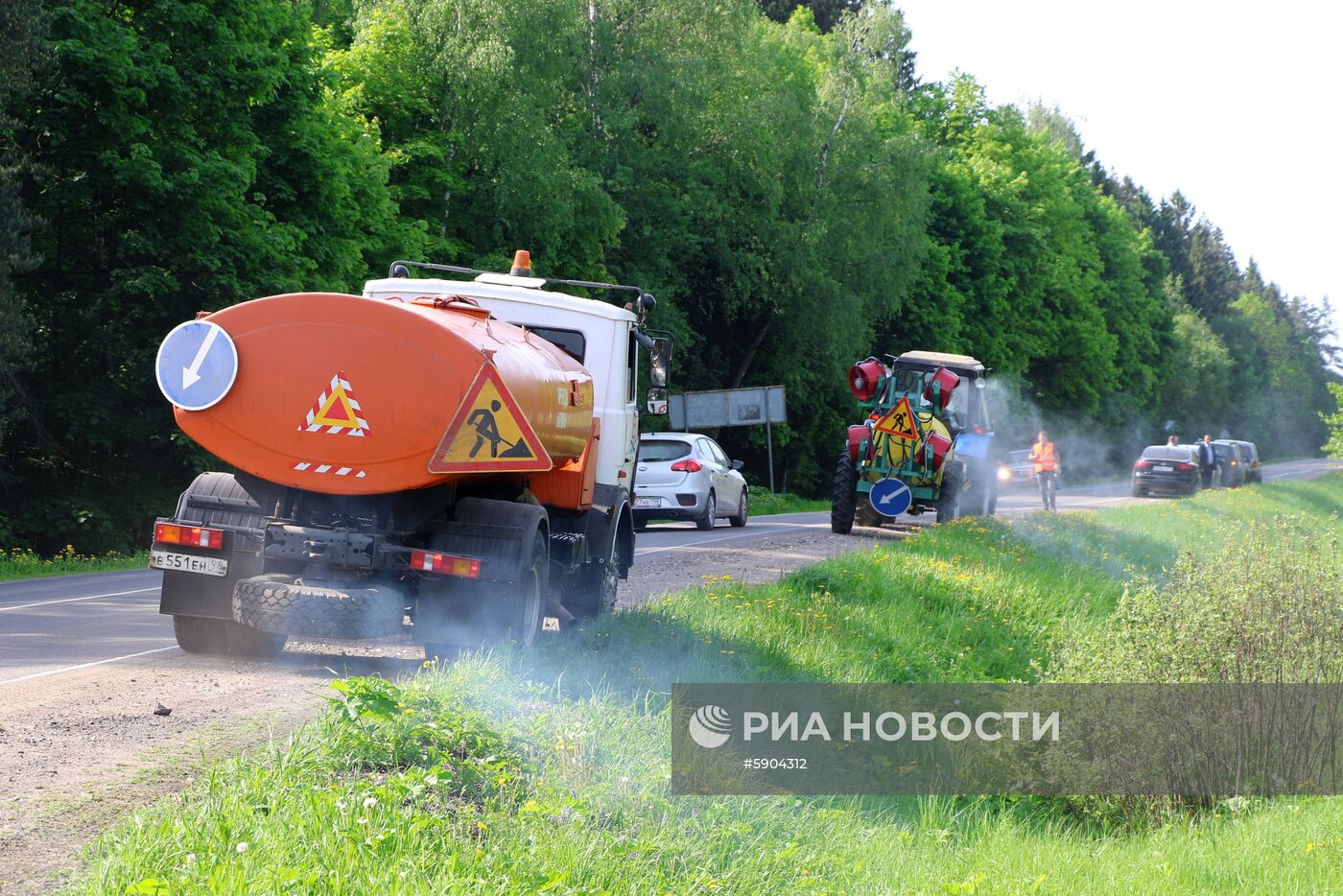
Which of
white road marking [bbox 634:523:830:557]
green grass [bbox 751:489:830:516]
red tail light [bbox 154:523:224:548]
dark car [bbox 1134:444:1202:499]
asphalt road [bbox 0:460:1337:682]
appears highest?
dark car [bbox 1134:444:1202:499]

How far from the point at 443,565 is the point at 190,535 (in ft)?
5.67

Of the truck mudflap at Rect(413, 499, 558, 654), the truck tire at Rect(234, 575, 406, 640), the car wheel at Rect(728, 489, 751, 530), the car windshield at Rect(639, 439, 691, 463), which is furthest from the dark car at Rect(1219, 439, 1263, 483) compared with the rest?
the truck tire at Rect(234, 575, 406, 640)

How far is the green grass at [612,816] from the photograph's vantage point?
4.97 metres

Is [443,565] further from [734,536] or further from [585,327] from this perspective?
[734,536]

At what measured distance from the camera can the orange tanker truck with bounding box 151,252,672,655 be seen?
8461 mm

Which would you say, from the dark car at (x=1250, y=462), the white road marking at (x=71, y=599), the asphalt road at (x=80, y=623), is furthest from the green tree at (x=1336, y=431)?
the white road marking at (x=71, y=599)

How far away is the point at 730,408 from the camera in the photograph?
1590 inches

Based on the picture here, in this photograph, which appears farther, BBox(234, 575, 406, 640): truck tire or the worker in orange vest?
the worker in orange vest

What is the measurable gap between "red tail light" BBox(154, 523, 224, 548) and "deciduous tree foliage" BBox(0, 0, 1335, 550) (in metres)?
13.1

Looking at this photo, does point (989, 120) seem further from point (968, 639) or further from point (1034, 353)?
point (968, 639)

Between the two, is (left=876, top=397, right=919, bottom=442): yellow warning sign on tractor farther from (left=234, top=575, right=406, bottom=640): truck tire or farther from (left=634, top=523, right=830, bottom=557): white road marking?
(left=234, top=575, right=406, bottom=640): truck tire

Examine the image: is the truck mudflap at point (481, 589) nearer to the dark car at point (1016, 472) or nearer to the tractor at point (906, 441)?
the tractor at point (906, 441)

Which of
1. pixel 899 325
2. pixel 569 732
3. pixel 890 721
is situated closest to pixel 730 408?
pixel 899 325

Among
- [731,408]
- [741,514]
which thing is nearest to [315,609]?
[741,514]
